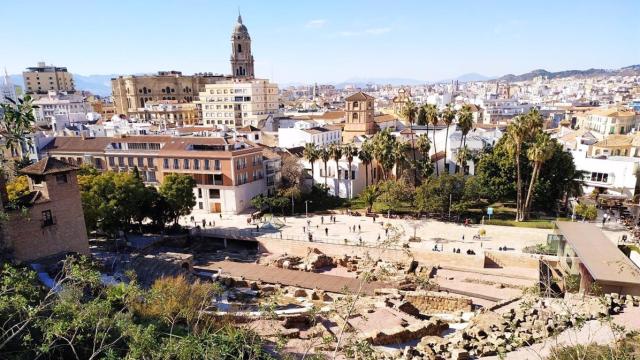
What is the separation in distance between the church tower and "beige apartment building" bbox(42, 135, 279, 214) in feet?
281

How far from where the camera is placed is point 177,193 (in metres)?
45.2

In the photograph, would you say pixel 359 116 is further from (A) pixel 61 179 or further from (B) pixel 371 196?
(A) pixel 61 179

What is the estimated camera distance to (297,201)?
5322 cm

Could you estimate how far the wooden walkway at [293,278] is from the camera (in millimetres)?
34469

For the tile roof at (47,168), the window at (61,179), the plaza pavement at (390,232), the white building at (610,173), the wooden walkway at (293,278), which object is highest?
the tile roof at (47,168)

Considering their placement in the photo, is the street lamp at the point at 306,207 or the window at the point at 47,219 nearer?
the window at the point at 47,219

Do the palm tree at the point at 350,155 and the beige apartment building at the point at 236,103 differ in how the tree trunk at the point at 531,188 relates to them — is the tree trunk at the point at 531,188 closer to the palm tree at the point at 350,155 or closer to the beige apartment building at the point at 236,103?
the palm tree at the point at 350,155

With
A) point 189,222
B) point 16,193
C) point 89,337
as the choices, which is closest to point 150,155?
point 189,222

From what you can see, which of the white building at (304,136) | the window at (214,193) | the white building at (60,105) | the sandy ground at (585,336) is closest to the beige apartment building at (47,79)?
the white building at (60,105)

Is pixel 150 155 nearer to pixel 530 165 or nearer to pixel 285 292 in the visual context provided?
pixel 285 292

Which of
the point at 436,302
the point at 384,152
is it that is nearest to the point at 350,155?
the point at 384,152

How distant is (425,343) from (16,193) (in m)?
35.6

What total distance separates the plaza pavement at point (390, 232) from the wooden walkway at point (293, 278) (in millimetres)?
5776

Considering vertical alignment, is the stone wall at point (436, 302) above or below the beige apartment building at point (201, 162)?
below
